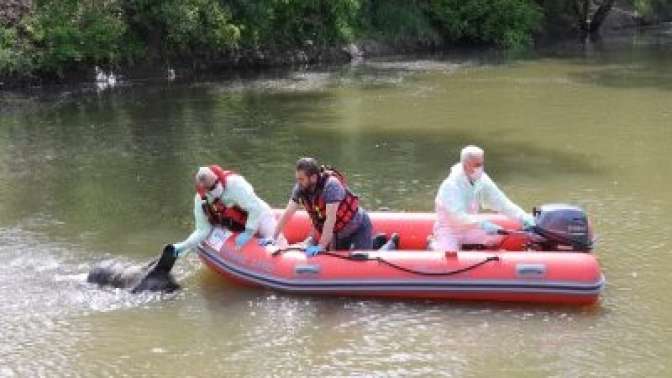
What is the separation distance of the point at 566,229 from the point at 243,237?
245 centimetres

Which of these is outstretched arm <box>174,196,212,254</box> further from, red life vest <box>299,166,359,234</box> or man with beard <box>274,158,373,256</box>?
red life vest <box>299,166,359,234</box>

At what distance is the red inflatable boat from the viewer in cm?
673

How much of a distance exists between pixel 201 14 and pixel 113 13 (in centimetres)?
183

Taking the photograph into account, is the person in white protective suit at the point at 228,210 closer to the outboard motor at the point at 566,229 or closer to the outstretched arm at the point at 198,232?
the outstretched arm at the point at 198,232

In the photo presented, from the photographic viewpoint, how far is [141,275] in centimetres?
732

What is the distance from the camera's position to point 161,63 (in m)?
20.2

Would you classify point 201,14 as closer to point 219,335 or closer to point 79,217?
point 79,217

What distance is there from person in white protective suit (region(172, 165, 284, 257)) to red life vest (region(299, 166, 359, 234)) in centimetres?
45

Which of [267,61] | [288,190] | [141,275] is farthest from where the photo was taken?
[267,61]

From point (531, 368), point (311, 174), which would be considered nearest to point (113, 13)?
point (311, 174)

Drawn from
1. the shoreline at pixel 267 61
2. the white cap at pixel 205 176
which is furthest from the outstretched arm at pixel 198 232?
the shoreline at pixel 267 61

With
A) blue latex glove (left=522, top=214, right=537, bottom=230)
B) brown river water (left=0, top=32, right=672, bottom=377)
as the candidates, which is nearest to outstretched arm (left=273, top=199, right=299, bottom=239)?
brown river water (left=0, top=32, right=672, bottom=377)

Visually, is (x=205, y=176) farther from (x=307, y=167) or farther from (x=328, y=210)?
(x=328, y=210)

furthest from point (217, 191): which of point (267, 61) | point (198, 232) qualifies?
point (267, 61)
